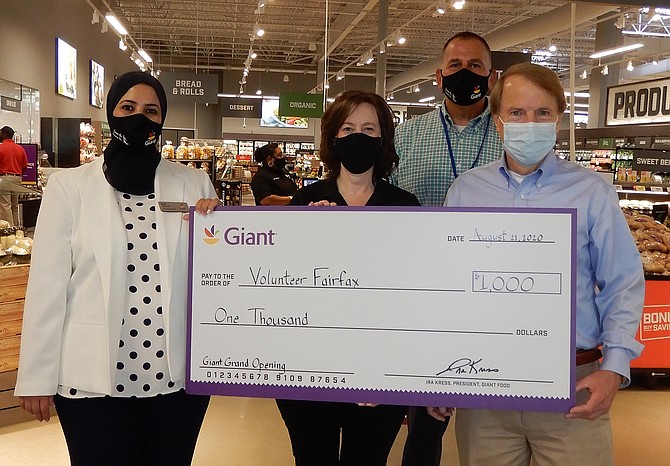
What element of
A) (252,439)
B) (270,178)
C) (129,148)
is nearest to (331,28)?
(270,178)

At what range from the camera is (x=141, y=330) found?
6.66ft

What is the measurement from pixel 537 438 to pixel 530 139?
0.90m

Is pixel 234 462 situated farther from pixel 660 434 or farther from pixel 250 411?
pixel 660 434

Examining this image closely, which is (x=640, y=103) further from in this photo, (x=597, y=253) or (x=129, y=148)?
(x=129, y=148)

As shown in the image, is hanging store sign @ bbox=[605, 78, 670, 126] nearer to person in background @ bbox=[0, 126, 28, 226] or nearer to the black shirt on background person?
the black shirt on background person

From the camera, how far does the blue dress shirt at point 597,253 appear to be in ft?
6.12

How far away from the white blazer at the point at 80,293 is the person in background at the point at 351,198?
0.50m

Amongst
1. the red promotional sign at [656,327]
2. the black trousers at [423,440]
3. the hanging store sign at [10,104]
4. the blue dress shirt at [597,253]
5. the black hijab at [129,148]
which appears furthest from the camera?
the hanging store sign at [10,104]

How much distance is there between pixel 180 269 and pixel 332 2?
1717 centimetres

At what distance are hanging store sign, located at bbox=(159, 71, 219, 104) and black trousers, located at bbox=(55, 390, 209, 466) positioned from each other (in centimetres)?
1748

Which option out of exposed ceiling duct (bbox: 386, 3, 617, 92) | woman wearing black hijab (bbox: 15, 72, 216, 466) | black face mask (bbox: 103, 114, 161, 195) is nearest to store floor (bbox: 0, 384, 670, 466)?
woman wearing black hijab (bbox: 15, 72, 216, 466)

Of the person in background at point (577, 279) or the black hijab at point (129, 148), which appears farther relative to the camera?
Answer: the black hijab at point (129, 148)

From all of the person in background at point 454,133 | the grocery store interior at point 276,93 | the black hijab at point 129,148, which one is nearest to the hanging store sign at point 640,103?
the grocery store interior at point 276,93

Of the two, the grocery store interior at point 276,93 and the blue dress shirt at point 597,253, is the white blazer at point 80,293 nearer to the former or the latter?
the grocery store interior at point 276,93
